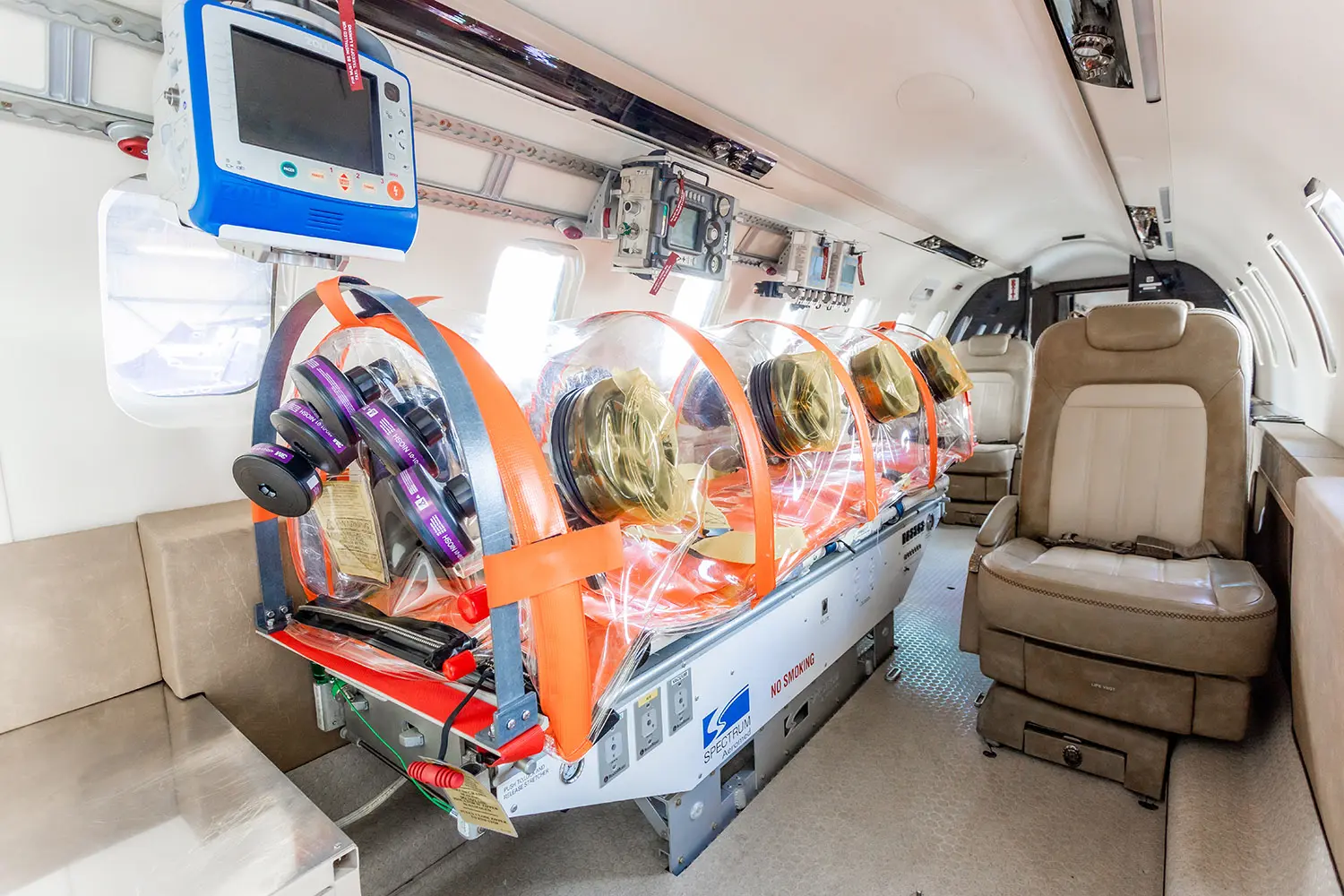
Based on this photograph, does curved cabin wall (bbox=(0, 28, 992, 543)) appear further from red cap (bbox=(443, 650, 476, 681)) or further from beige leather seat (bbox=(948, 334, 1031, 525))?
beige leather seat (bbox=(948, 334, 1031, 525))

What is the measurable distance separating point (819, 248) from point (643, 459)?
4.04m

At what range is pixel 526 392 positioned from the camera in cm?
161

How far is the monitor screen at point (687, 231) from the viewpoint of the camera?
321cm

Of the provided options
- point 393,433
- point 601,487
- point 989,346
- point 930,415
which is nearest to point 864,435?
point 930,415

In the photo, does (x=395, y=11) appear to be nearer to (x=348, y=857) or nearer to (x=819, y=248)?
(x=348, y=857)

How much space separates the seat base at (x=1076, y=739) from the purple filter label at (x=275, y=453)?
108 inches

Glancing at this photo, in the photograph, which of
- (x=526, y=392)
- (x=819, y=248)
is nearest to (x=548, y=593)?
(x=526, y=392)

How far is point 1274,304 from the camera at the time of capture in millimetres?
5188

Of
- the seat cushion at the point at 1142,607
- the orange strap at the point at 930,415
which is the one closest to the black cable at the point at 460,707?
the seat cushion at the point at 1142,607

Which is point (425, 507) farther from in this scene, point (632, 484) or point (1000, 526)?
point (1000, 526)

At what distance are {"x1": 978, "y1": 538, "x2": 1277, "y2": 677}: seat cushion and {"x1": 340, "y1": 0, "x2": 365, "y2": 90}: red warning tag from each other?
2.63 meters

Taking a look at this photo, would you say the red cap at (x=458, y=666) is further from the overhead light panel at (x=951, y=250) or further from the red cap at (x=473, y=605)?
the overhead light panel at (x=951, y=250)

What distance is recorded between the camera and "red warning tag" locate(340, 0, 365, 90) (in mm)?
1483

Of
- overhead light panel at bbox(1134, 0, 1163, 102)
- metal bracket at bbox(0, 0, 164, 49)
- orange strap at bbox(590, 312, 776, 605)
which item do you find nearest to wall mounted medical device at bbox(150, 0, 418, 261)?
metal bracket at bbox(0, 0, 164, 49)
